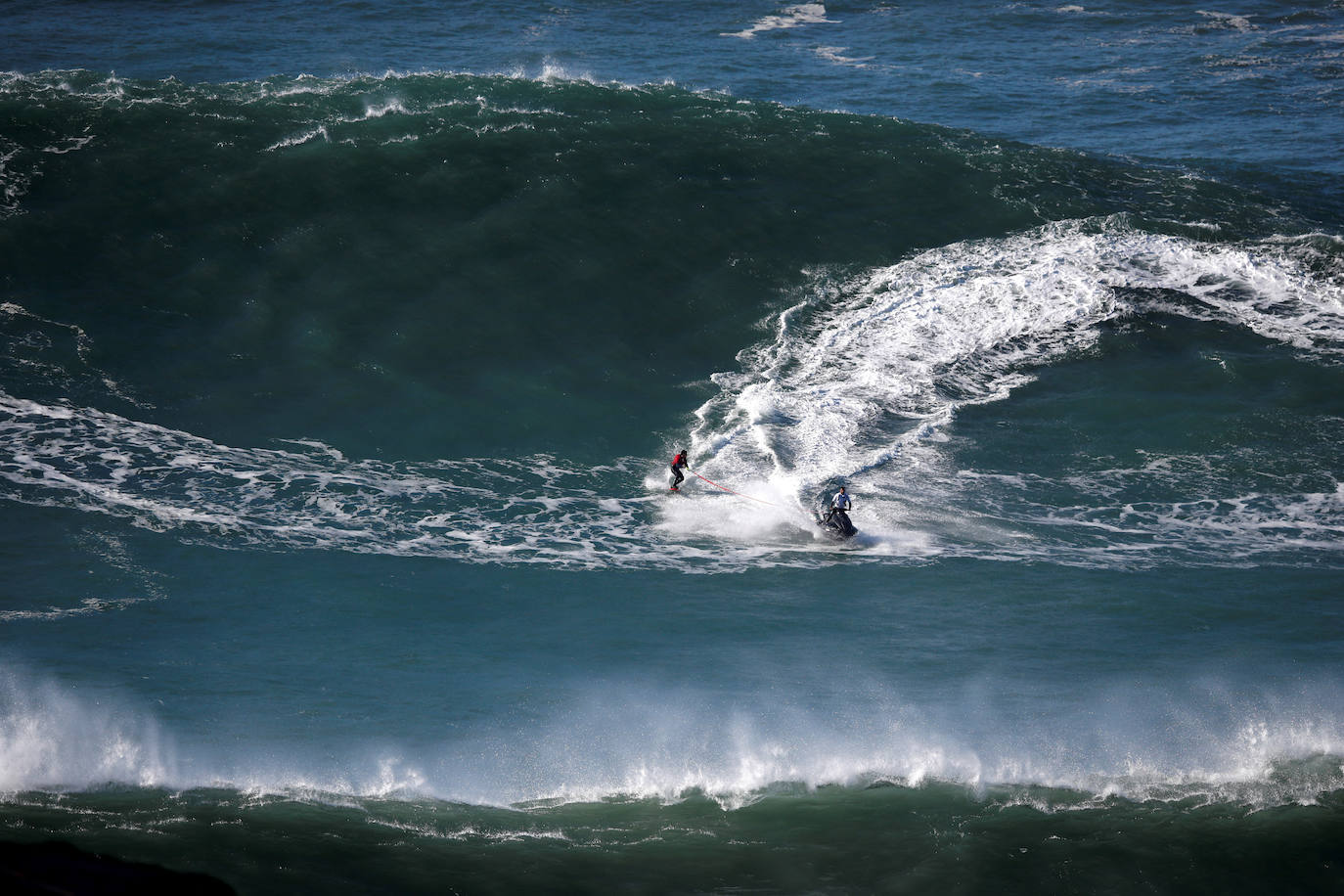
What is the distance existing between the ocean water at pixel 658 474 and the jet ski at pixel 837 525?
0.44m

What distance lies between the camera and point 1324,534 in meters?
21.2

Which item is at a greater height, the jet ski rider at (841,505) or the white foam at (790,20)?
the white foam at (790,20)

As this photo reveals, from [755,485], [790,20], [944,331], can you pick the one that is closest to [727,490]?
[755,485]

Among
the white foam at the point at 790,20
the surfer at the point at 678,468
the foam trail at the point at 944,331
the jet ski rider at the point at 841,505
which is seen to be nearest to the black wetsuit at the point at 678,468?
the surfer at the point at 678,468

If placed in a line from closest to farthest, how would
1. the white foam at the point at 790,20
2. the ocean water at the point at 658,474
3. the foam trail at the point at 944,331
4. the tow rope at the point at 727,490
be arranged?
the ocean water at the point at 658,474, the tow rope at the point at 727,490, the foam trail at the point at 944,331, the white foam at the point at 790,20

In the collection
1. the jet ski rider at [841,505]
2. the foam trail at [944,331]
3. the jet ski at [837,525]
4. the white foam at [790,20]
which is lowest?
the jet ski at [837,525]

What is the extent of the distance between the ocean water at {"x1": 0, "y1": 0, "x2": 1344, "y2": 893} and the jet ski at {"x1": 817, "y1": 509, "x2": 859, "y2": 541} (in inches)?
17.3

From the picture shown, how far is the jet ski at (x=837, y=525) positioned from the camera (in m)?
21.0

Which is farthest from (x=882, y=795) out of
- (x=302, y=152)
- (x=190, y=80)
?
(x=190, y=80)

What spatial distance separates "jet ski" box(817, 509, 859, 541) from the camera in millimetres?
21031

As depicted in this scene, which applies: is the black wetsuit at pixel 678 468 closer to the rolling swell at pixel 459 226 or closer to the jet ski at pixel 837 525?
the rolling swell at pixel 459 226

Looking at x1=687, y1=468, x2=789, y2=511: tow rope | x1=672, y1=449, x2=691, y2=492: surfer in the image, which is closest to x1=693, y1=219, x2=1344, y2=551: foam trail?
x1=687, y1=468, x2=789, y2=511: tow rope

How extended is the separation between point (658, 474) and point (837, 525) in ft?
14.3

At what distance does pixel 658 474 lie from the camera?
2348 centimetres
